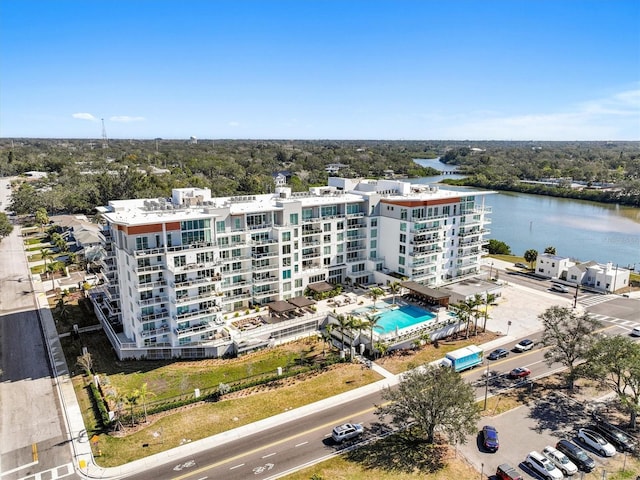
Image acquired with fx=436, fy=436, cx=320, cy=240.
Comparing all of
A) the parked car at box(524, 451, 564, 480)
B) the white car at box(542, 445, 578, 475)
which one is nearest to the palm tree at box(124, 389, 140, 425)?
the parked car at box(524, 451, 564, 480)

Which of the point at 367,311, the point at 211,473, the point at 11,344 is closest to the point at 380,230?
the point at 367,311

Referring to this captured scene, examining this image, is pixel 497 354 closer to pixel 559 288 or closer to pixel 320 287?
pixel 320 287

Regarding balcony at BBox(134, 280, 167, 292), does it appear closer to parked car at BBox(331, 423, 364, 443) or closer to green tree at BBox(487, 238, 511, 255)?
parked car at BBox(331, 423, 364, 443)

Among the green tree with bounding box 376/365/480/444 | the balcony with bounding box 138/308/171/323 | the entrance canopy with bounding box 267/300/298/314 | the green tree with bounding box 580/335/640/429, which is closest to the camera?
the green tree with bounding box 376/365/480/444

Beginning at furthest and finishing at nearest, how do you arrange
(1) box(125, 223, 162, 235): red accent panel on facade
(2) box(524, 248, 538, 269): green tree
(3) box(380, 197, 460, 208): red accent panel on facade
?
(2) box(524, 248, 538, 269): green tree → (3) box(380, 197, 460, 208): red accent panel on facade → (1) box(125, 223, 162, 235): red accent panel on facade

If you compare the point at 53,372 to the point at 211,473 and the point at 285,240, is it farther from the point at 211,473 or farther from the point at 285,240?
the point at 285,240

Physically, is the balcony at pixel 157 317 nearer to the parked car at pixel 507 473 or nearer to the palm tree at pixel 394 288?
the palm tree at pixel 394 288
